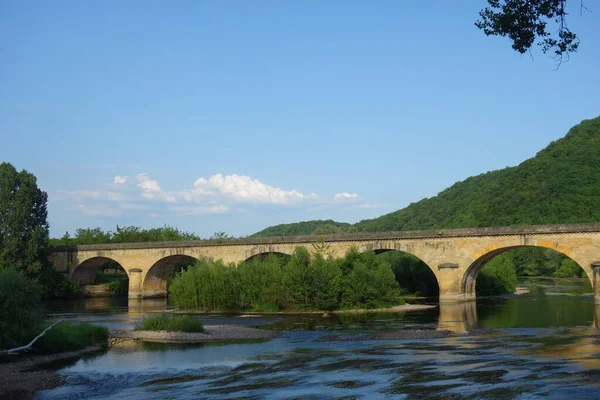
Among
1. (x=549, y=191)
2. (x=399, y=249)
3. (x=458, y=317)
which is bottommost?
(x=458, y=317)

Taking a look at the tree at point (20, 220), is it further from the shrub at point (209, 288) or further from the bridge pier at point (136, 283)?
the shrub at point (209, 288)

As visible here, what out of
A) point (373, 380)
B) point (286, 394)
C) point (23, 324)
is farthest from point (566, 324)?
point (23, 324)

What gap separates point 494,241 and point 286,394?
27.1 meters

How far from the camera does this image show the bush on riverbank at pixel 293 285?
35281 millimetres

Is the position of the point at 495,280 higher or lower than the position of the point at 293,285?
lower

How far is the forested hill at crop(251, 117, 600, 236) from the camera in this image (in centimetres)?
6100

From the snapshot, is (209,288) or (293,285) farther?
(209,288)

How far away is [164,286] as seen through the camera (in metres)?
55.2

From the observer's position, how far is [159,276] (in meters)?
54.4

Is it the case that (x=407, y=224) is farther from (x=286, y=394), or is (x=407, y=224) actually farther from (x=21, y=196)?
(x=286, y=394)

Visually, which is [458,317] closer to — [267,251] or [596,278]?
[596,278]

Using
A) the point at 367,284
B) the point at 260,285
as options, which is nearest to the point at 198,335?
the point at 260,285

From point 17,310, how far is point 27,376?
9.28 ft

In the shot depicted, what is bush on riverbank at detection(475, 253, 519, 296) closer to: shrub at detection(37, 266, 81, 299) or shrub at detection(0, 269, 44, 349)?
shrub at detection(37, 266, 81, 299)
